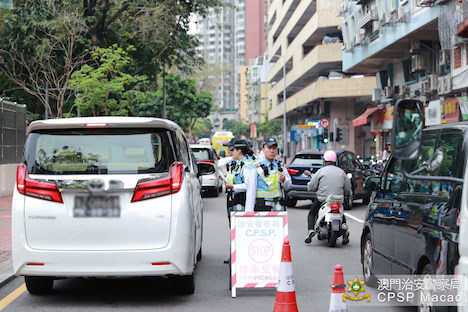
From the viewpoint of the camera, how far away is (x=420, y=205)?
616cm

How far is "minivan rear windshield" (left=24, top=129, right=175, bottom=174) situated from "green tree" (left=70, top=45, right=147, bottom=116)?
18.9 m

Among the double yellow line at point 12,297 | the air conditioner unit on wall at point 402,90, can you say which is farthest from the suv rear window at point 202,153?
the double yellow line at point 12,297

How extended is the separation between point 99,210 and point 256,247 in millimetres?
1899

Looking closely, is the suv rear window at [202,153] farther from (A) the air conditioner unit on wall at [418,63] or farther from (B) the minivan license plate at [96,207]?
(B) the minivan license plate at [96,207]

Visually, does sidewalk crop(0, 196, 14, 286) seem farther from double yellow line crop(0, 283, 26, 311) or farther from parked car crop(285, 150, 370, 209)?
parked car crop(285, 150, 370, 209)

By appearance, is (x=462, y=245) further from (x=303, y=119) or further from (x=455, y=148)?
(x=303, y=119)

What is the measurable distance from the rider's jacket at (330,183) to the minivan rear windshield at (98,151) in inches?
196

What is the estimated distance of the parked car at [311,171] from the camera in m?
19.5

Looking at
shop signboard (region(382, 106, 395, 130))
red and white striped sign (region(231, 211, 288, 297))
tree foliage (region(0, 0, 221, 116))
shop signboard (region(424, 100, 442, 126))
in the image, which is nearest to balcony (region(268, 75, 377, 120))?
shop signboard (region(382, 106, 395, 130))

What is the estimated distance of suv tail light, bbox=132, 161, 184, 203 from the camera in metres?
6.94

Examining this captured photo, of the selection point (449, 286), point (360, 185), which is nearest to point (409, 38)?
point (360, 185)

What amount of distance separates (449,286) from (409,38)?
24635 mm

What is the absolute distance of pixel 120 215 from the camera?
6.90m

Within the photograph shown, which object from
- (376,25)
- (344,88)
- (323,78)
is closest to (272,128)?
(323,78)
